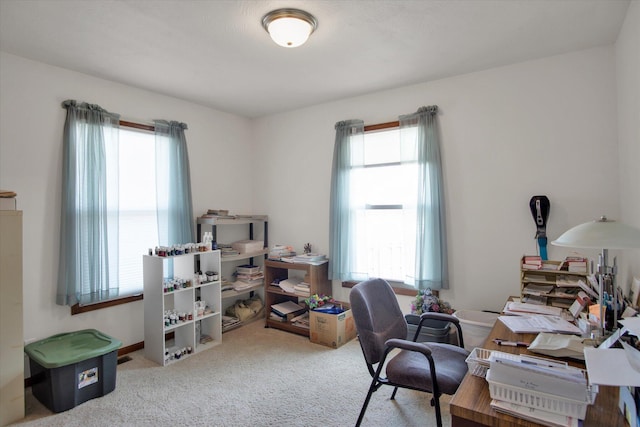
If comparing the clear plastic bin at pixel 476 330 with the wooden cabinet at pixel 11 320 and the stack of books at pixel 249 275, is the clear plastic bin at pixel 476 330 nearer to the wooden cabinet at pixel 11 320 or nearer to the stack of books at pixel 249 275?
the stack of books at pixel 249 275

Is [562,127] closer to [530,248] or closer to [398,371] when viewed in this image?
[530,248]

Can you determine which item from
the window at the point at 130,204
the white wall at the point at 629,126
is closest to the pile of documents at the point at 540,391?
the white wall at the point at 629,126

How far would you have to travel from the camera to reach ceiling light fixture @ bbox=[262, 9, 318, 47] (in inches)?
80.6

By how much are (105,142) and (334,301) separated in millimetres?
2670

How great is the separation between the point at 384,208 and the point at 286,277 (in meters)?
1.50

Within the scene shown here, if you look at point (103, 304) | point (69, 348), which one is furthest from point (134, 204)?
point (69, 348)

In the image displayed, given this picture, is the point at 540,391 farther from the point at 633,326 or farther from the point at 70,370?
the point at 70,370

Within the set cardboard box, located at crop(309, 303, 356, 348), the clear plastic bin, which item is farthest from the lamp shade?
cardboard box, located at crop(309, 303, 356, 348)

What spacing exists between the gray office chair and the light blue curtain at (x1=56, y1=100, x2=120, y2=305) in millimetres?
2303

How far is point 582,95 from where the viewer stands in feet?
8.57

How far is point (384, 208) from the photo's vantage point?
353 cm

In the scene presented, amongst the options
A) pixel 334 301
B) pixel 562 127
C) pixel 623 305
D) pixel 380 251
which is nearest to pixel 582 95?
pixel 562 127

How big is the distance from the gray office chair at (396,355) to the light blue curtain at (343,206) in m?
1.38

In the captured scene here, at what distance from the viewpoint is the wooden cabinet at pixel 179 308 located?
299cm
